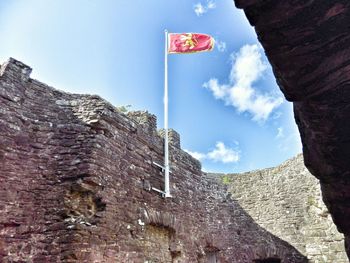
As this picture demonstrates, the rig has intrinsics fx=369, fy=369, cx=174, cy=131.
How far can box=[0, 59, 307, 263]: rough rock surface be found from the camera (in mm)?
6410

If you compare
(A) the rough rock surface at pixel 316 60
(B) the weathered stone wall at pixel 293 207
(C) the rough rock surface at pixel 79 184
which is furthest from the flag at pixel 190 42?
(A) the rough rock surface at pixel 316 60

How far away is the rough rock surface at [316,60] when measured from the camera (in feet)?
5.22

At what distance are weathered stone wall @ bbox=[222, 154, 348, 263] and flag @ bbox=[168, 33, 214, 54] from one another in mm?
5842

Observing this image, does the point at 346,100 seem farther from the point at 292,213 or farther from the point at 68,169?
the point at 292,213

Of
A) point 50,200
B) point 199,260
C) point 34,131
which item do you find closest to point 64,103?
point 34,131

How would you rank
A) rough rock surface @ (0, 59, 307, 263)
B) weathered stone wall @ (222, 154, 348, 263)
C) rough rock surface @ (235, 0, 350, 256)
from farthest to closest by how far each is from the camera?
1. weathered stone wall @ (222, 154, 348, 263)
2. rough rock surface @ (0, 59, 307, 263)
3. rough rock surface @ (235, 0, 350, 256)

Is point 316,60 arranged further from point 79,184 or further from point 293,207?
point 293,207

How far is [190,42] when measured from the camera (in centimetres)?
1243

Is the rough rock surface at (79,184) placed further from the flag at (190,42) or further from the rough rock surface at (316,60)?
the rough rock surface at (316,60)

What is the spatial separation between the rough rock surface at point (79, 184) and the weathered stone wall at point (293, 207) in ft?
15.7

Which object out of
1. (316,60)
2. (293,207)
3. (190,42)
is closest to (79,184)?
(316,60)

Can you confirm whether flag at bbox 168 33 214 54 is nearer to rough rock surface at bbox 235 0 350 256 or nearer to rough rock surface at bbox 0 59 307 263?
rough rock surface at bbox 0 59 307 263

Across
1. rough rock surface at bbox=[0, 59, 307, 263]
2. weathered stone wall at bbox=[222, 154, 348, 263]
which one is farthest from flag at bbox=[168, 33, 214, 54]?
weathered stone wall at bbox=[222, 154, 348, 263]

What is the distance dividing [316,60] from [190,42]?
11.1 meters
